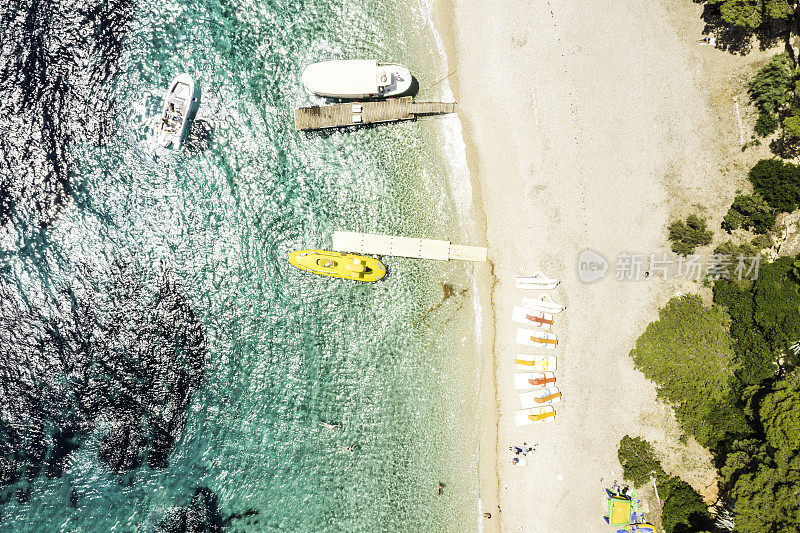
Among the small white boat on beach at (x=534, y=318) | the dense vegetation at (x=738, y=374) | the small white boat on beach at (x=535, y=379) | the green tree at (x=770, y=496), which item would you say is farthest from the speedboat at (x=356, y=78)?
the green tree at (x=770, y=496)

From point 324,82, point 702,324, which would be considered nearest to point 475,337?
point 702,324

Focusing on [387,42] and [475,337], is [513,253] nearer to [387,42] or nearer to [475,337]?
[475,337]

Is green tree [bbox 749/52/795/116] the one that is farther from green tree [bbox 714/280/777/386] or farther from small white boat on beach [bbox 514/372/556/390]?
small white boat on beach [bbox 514/372/556/390]

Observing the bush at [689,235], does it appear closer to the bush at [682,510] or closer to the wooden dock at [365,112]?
the bush at [682,510]

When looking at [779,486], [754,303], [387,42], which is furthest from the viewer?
[387,42]

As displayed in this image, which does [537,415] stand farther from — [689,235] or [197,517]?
[197,517]

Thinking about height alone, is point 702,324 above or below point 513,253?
below

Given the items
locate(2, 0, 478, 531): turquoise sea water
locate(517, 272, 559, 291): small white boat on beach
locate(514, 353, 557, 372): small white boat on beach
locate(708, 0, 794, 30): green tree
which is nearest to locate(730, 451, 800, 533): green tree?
locate(514, 353, 557, 372): small white boat on beach
